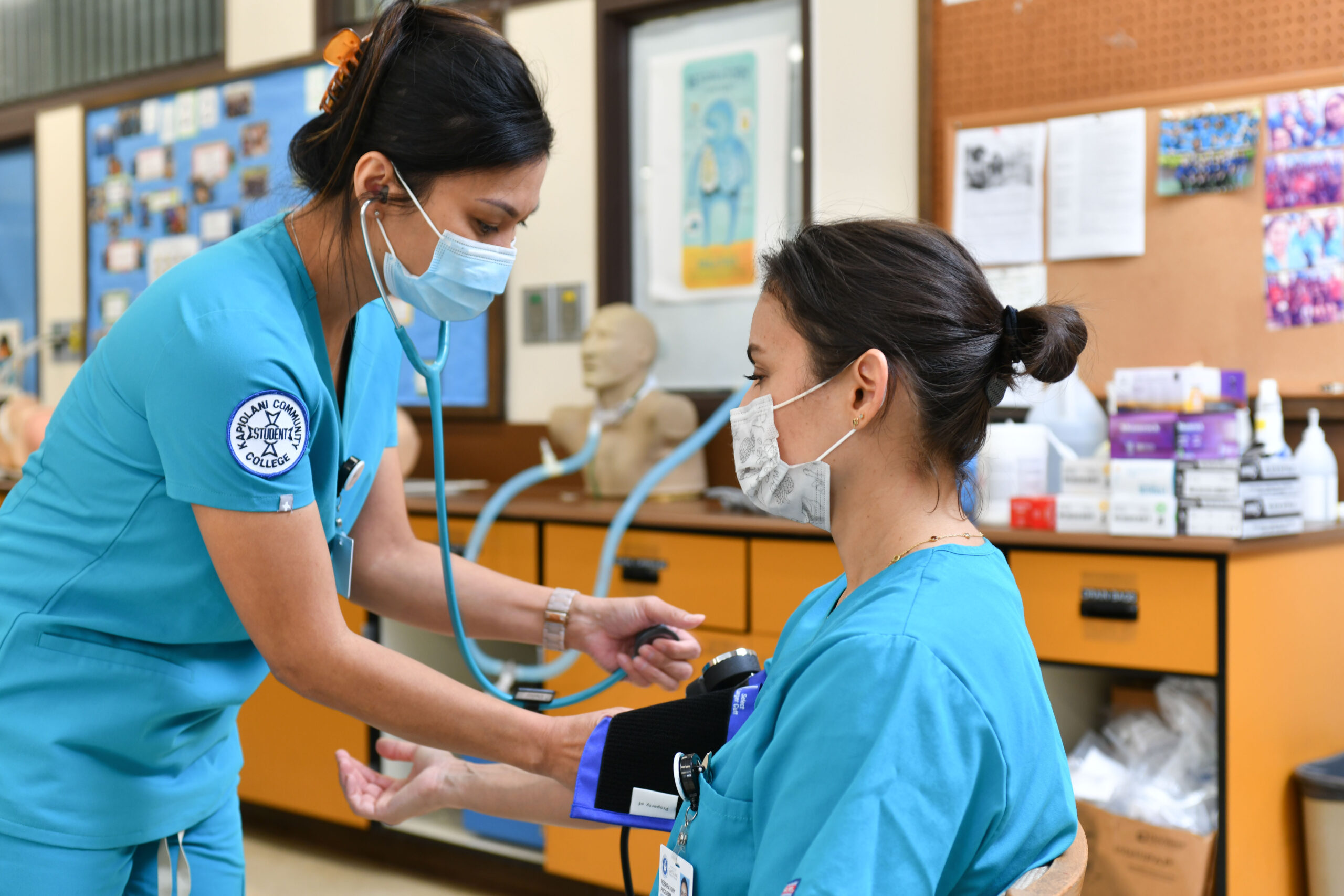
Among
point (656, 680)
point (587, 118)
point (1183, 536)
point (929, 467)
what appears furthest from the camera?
point (587, 118)

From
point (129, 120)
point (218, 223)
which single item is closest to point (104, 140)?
point (129, 120)

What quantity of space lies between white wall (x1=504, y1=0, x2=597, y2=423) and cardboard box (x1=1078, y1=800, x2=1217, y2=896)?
5.64 ft

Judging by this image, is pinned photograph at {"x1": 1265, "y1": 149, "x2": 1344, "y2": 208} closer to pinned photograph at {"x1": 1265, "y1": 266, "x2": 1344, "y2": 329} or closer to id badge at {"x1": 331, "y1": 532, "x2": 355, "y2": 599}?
pinned photograph at {"x1": 1265, "y1": 266, "x2": 1344, "y2": 329}

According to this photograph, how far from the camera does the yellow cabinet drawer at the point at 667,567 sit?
218 centimetres

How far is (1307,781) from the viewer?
1786 mm

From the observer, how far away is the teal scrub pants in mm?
1017

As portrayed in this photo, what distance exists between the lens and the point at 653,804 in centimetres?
100

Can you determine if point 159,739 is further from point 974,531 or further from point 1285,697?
point 1285,697

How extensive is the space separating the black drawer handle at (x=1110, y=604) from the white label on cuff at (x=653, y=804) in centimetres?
105

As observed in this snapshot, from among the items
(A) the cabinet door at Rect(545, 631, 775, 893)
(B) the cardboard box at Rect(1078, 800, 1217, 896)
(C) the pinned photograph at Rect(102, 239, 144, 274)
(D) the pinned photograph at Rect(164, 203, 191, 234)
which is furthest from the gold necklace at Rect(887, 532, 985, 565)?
(C) the pinned photograph at Rect(102, 239, 144, 274)

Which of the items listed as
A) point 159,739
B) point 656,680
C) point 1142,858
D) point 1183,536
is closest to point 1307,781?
point 1142,858

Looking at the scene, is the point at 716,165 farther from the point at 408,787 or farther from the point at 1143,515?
the point at 408,787

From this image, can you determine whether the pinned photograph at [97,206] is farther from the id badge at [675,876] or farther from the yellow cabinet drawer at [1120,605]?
the id badge at [675,876]

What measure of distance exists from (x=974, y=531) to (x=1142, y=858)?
1104 millimetres
